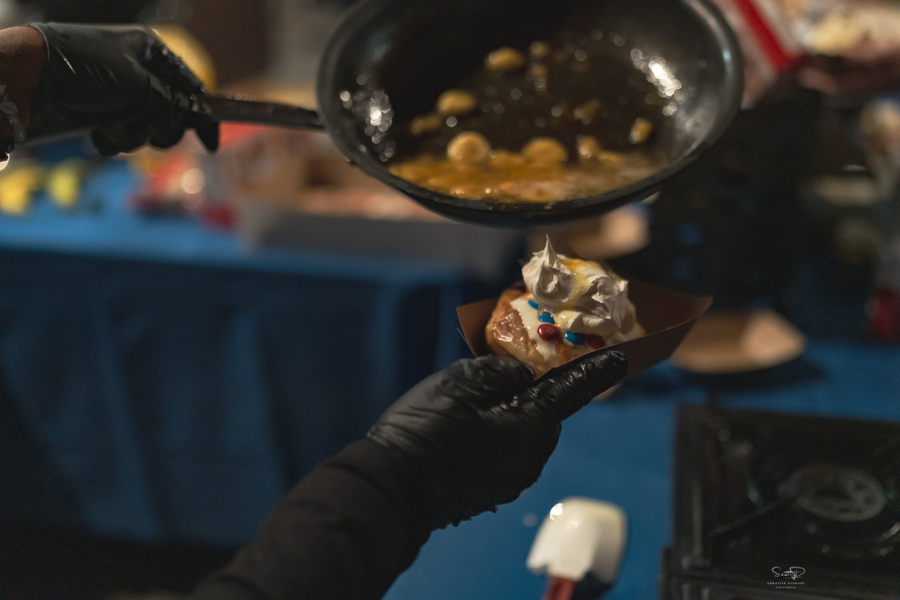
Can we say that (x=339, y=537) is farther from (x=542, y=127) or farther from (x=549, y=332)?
(x=542, y=127)

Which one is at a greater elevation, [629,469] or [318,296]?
[318,296]

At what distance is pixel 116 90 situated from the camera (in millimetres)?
949

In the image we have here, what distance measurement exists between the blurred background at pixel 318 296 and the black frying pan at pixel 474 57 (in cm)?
39

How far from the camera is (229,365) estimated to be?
179 cm

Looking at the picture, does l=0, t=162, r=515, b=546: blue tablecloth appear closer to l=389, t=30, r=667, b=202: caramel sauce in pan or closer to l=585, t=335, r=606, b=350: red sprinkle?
l=389, t=30, r=667, b=202: caramel sauce in pan

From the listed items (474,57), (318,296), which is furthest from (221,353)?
(474,57)

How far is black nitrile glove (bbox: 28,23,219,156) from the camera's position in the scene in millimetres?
896

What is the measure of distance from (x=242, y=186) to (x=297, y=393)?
652 millimetres

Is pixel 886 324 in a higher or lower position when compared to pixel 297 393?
higher

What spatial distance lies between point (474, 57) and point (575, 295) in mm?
Answer: 611

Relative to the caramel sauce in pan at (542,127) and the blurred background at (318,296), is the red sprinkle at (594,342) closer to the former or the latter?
the caramel sauce in pan at (542,127)

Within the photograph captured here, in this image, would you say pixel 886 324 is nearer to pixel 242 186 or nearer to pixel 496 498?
pixel 496 498

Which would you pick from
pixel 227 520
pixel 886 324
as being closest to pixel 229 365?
pixel 227 520

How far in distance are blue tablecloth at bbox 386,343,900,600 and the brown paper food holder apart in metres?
0.31
